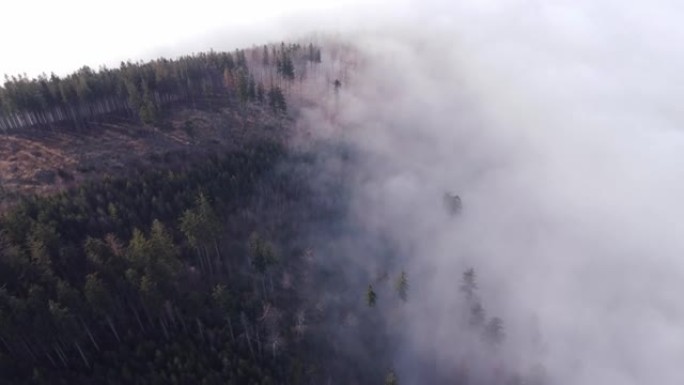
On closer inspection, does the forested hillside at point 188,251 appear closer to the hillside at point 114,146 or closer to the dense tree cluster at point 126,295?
the dense tree cluster at point 126,295

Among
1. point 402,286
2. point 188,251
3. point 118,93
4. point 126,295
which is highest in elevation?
point 118,93

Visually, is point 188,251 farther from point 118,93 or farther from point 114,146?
point 118,93

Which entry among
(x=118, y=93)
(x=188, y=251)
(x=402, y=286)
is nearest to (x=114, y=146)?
(x=118, y=93)

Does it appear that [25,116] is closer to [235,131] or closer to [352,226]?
[235,131]

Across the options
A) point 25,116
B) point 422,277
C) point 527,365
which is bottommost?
point 527,365

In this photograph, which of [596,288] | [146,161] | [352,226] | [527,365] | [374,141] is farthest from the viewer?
[374,141]

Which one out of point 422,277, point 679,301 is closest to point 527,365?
point 422,277

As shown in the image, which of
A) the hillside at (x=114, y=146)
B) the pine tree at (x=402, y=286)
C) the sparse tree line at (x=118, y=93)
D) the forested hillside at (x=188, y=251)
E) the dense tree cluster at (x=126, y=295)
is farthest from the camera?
the sparse tree line at (x=118, y=93)

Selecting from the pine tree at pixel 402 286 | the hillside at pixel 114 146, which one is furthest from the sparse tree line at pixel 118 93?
the pine tree at pixel 402 286
